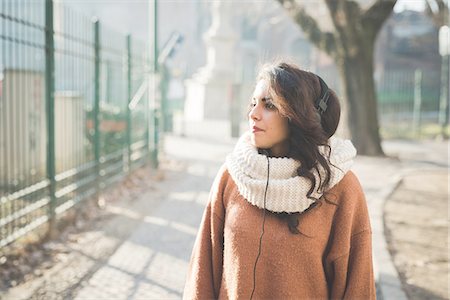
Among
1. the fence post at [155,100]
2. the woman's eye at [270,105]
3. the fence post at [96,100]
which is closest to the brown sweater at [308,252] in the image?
the woman's eye at [270,105]

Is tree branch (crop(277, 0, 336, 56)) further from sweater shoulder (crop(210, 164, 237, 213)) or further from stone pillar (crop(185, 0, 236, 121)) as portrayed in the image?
stone pillar (crop(185, 0, 236, 121))

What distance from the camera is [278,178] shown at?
89.9 inches

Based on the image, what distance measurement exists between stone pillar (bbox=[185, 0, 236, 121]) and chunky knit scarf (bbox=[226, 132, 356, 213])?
74.7ft

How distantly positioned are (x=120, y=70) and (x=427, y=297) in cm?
710

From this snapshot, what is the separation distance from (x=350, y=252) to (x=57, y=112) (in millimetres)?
6415

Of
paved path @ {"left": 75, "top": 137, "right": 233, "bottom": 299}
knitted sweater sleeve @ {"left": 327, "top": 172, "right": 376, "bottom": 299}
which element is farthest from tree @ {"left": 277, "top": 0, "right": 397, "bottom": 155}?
knitted sweater sleeve @ {"left": 327, "top": 172, "right": 376, "bottom": 299}

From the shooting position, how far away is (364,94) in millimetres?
13078

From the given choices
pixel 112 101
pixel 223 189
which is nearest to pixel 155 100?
pixel 112 101

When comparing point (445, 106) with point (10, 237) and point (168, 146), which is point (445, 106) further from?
point (10, 237)

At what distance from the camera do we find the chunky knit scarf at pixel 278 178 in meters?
2.24

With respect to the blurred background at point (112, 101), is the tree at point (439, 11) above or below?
above

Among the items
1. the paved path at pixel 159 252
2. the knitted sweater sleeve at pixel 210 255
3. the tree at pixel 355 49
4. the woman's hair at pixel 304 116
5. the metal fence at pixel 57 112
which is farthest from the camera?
the tree at pixel 355 49

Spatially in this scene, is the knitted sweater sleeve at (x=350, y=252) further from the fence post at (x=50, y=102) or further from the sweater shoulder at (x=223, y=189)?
the fence post at (x=50, y=102)

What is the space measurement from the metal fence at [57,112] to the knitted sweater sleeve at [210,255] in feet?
11.2
